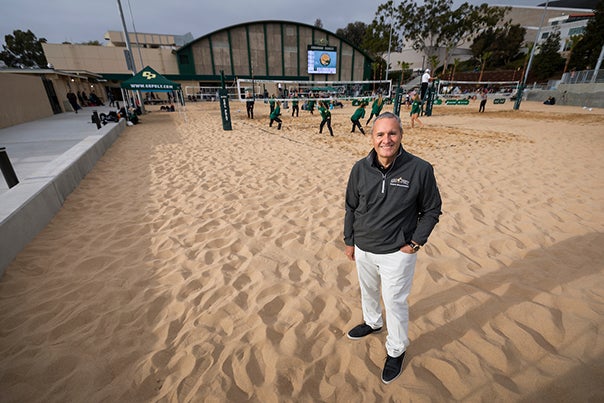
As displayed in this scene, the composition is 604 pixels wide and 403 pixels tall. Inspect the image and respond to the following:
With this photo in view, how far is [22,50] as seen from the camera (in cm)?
6272

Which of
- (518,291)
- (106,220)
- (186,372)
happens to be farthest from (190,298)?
(518,291)

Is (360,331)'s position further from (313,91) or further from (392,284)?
(313,91)

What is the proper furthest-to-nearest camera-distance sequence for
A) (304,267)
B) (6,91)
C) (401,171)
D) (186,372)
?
1. (6,91)
2. (304,267)
3. (186,372)
4. (401,171)

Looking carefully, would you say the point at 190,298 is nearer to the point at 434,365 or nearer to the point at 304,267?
the point at 304,267

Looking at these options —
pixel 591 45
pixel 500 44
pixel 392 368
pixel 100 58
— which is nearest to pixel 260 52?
pixel 100 58

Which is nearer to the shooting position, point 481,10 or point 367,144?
point 367,144

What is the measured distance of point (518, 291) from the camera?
2836 mm

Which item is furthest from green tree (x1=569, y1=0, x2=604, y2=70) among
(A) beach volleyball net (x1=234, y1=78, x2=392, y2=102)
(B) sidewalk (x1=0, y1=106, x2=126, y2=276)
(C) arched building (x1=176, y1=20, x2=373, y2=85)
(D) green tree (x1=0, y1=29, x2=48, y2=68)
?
(D) green tree (x1=0, y1=29, x2=48, y2=68)

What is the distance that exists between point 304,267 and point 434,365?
1.64m

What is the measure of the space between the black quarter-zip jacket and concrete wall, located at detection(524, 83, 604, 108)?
29597 millimetres

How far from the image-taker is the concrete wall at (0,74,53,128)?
43.6ft

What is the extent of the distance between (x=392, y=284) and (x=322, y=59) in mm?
48214

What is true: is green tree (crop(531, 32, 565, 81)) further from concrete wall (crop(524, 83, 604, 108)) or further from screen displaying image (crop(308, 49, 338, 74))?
screen displaying image (crop(308, 49, 338, 74))

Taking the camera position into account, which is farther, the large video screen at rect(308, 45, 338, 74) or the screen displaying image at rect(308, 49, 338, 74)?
the screen displaying image at rect(308, 49, 338, 74)
